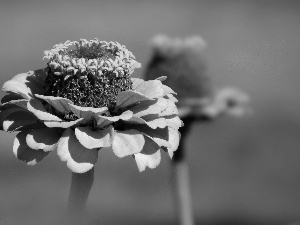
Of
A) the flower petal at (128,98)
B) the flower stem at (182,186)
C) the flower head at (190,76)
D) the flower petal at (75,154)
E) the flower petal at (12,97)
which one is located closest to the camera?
the flower petal at (75,154)

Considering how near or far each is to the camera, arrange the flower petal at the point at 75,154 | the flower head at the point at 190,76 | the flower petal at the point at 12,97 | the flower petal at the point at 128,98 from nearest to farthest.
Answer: the flower petal at the point at 75,154, the flower petal at the point at 128,98, the flower petal at the point at 12,97, the flower head at the point at 190,76

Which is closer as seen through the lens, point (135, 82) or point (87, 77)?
point (87, 77)

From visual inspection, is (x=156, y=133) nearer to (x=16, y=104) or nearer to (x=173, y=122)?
(x=173, y=122)

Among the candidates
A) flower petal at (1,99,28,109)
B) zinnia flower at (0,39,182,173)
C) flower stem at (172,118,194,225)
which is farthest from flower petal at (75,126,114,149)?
flower stem at (172,118,194,225)

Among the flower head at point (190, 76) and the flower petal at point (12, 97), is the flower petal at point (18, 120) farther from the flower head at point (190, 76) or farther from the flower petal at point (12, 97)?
the flower head at point (190, 76)

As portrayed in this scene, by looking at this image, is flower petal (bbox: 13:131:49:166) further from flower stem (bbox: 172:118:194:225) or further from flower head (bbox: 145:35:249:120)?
flower head (bbox: 145:35:249:120)

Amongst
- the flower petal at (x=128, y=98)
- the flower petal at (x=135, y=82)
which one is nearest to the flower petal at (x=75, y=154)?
the flower petal at (x=128, y=98)

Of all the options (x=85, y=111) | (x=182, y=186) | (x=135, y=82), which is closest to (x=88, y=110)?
(x=85, y=111)
